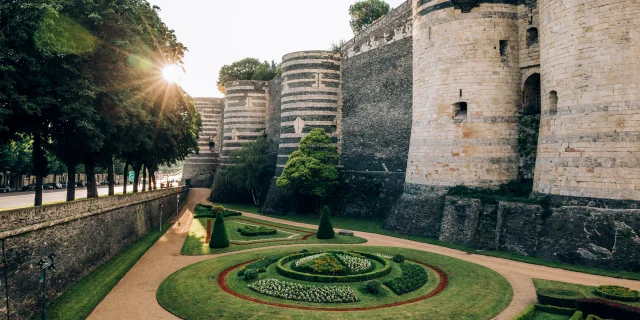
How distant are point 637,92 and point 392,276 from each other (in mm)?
14744

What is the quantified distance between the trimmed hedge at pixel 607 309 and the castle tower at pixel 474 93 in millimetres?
13453

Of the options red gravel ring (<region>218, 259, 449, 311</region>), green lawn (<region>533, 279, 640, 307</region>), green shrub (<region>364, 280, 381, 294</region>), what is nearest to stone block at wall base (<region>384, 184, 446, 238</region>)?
red gravel ring (<region>218, 259, 449, 311</region>)

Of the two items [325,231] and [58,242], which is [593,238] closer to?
[325,231]

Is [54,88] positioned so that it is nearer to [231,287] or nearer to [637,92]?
[231,287]

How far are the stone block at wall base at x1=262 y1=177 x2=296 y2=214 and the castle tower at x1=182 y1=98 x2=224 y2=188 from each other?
28684 mm

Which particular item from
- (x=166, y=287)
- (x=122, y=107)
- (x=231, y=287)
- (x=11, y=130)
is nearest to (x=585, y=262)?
(x=231, y=287)

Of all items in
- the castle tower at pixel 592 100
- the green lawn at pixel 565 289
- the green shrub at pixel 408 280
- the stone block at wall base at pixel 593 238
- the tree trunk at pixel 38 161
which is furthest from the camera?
the tree trunk at pixel 38 161

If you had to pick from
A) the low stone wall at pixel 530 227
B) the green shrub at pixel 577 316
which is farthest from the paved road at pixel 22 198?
the green shrub at pixel 577 316

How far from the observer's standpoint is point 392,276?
Result: 68.0 ft

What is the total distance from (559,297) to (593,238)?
6445 millimetres

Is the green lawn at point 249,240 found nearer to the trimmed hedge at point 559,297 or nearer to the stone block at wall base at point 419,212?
the stone block at wall base at point 419,212

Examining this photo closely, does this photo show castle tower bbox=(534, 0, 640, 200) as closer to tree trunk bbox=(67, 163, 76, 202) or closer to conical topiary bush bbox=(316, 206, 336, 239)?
conical topiary bush bbox=(316, 206, 336, 239)

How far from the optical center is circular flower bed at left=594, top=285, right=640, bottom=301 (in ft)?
52.2

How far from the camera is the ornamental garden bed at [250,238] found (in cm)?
2900
